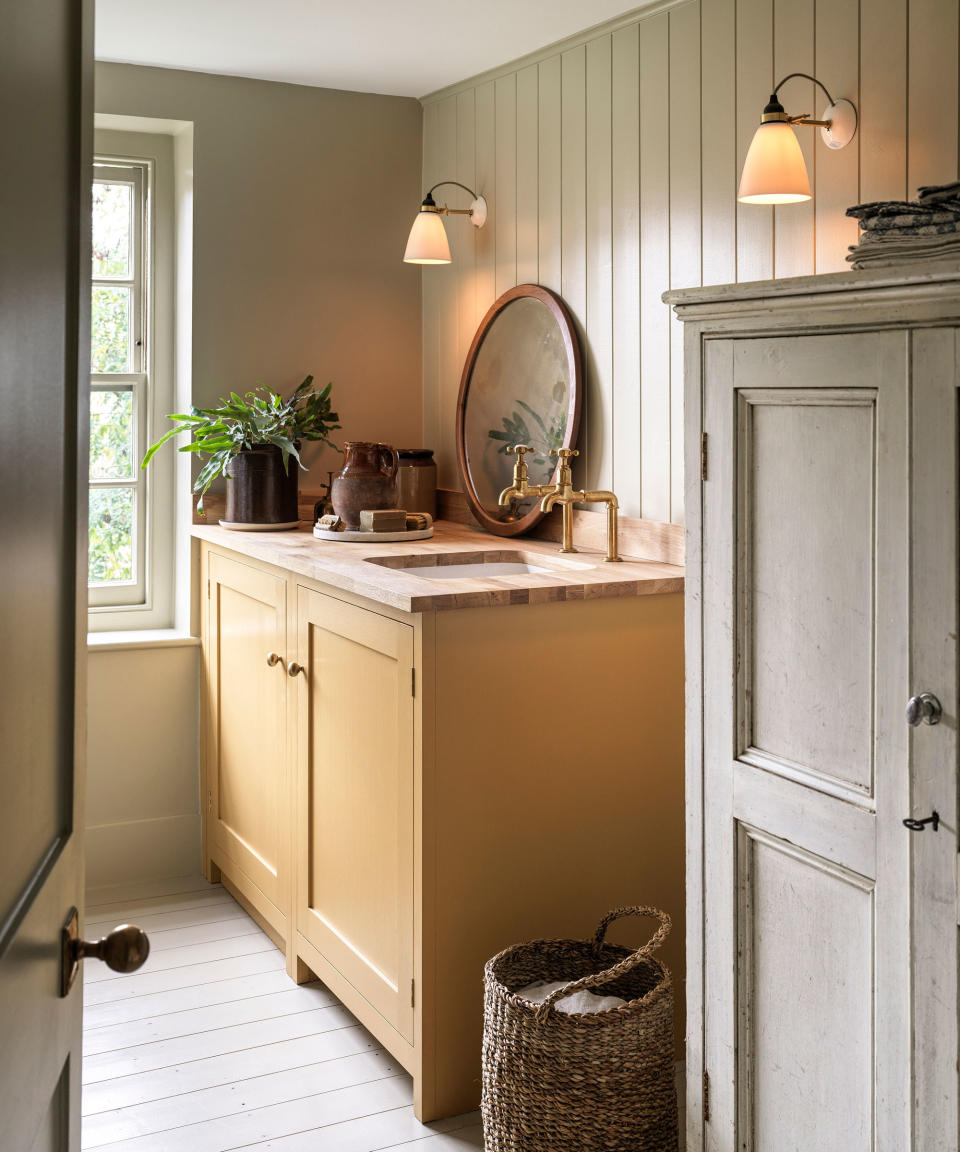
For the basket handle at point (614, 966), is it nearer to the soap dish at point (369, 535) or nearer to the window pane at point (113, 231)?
the soap dish at point (369, 535)

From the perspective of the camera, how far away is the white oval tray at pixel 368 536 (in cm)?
322

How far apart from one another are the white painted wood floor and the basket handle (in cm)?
46

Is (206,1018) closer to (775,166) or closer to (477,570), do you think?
(477,570)

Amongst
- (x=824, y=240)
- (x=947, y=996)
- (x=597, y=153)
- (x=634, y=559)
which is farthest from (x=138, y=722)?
(x=947, y=996)

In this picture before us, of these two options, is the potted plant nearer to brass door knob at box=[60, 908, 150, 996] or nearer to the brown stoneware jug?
the brown stoneware jug

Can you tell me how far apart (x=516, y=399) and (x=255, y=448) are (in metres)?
0.77

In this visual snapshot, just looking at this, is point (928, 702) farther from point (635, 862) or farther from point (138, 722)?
point (138, 722)

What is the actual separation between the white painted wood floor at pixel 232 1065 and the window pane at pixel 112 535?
109 cm

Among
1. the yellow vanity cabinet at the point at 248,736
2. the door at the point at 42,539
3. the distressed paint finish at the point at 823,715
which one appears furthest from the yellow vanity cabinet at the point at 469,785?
the door at the point at 42,539

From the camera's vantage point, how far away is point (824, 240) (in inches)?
91.5

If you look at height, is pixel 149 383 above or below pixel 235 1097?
above

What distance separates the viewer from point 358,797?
2.60 m

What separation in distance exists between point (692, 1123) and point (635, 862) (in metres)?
0.72

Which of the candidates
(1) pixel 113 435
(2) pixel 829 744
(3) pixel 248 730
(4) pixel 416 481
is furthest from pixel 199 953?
(2) pixel 829 744
